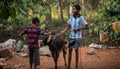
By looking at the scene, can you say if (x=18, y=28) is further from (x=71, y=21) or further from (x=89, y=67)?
(x=71, y=21)

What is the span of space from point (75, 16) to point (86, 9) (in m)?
15.7

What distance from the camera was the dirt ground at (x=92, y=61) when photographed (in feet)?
32.2

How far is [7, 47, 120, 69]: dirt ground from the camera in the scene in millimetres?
9818

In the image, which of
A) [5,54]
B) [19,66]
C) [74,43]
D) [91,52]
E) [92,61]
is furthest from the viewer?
[91,52]

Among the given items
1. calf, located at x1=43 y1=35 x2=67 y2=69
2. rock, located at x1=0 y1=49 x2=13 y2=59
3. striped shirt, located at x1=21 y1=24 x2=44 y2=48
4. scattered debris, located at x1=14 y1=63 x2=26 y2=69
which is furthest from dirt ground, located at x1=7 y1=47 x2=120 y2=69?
striped shirt, located at x1=21 y1=24 x2=44 y2=48

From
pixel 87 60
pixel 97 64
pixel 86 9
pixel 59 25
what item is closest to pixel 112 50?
pixel 87 60

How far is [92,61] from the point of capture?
10938mm

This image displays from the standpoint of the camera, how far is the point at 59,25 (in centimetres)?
1844

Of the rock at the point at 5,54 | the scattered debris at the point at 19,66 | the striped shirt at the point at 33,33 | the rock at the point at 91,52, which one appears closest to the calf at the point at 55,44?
the striped shirt at the point at 33,33

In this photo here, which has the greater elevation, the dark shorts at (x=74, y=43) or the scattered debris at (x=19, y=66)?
the dark shorts at (x=74, y=43)

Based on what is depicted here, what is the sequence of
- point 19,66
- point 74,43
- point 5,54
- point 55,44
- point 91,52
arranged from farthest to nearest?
point 91,52
point 5,54
point 19,66
point 55,44
point 74,43

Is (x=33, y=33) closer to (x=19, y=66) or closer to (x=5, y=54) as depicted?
(x=19, y=66)

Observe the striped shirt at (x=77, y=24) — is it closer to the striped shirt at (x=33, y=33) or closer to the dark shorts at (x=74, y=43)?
the dark shorts at (x=74, y=43)

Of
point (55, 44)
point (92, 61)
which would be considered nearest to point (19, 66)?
point (55, 44)
